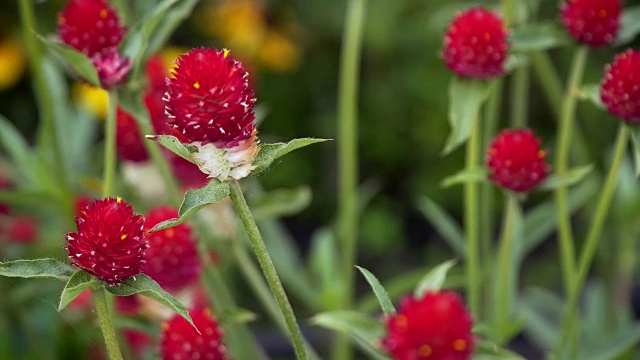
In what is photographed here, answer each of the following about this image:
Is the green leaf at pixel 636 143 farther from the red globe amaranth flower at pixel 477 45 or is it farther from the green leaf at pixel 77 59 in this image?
the green leaf at pixel 77 59

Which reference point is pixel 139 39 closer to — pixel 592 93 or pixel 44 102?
pixel 44 102

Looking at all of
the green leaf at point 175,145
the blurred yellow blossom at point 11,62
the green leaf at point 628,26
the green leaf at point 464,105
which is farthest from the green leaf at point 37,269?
the blurred yellow blossom at point 11,62

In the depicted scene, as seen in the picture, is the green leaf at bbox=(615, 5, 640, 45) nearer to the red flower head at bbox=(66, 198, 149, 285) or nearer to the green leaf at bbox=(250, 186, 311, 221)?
the green leaf at bbox=(250, 186, 311, 221)

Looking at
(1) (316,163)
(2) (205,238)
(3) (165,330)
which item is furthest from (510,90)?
(3) (165,330)

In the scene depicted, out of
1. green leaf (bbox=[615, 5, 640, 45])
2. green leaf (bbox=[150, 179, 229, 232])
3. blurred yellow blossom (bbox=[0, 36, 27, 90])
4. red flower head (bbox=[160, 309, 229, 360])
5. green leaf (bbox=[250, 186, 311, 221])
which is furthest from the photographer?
blurred yellow blossom (bbox=[0, 36, 27, 90])

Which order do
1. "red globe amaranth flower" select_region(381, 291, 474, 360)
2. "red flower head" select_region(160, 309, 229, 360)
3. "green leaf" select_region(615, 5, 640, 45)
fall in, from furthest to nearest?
"green leaf" select_region(615, 5, 640, 45) → "red flower head" select_region(160, 309, 229, 360) → "red globe amaranth flower" select_region(381, 291, 474, 360)

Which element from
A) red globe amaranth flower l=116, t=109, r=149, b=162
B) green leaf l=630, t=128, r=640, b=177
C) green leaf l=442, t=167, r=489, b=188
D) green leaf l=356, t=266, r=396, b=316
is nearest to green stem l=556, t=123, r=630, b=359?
green leaf l=630, t=128, r=640, b=177

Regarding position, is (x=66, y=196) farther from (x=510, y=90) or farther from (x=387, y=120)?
(x=510, y=90)

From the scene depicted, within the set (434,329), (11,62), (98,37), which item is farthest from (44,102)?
(11,62)
